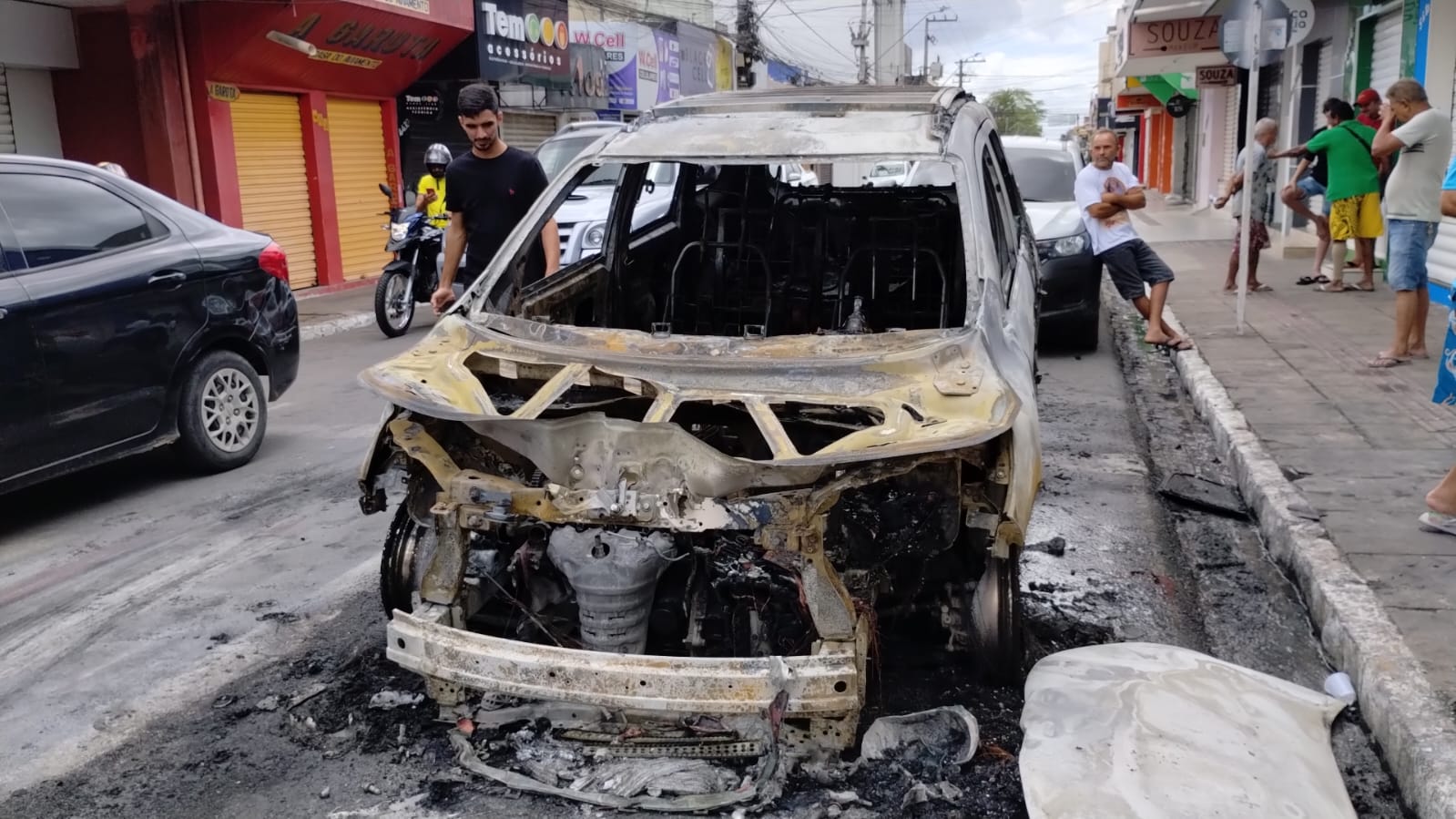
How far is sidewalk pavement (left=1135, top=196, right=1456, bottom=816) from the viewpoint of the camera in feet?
11.2

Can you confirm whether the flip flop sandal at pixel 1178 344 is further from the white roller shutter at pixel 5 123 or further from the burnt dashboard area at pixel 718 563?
the white roller shutter at pixel 5 123

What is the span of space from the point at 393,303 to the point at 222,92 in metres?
3.72

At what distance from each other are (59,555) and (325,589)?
1.46 metres

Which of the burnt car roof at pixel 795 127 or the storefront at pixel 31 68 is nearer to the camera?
the burnt car roof at pixel 795 127

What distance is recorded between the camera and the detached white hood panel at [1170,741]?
9.28 feet

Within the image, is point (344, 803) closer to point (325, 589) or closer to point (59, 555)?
point (325, 589)

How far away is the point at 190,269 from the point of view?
6117 millimetres

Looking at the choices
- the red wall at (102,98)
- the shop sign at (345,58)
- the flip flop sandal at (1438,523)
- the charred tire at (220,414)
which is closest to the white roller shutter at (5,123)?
the red wall at (102,98)

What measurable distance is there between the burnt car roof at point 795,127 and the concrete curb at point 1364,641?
2.13 meters

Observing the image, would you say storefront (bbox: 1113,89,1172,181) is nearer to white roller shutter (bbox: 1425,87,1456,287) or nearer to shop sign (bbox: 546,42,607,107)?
shop sign (bbox: 546,42,607,107)

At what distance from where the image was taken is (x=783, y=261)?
567 centimetres

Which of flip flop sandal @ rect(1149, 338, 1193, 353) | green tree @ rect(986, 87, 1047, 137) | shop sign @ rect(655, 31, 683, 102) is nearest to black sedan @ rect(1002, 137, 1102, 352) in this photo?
flip flop sandal @ rect(1149, 338, 1193, 353)

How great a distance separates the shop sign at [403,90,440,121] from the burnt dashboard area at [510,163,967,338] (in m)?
12.8

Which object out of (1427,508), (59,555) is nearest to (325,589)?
(59,555)
